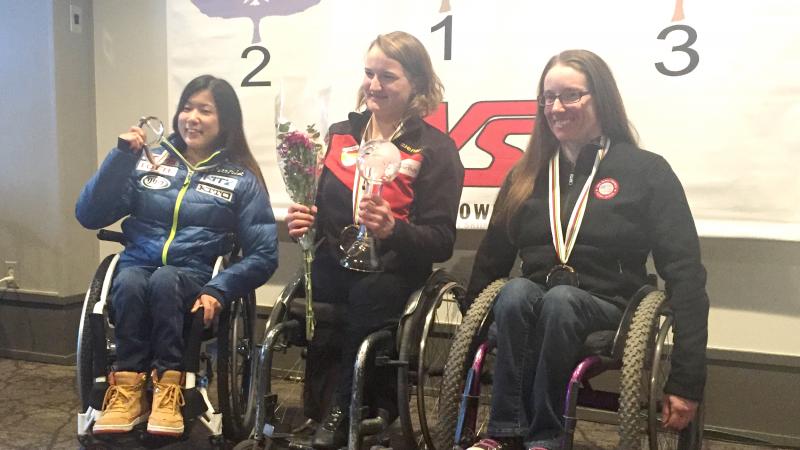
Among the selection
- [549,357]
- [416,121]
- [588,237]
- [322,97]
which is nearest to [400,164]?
[416,121]

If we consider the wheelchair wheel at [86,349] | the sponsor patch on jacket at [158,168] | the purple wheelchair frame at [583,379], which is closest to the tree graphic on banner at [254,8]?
the sponsor patch on jacket at [158,168]

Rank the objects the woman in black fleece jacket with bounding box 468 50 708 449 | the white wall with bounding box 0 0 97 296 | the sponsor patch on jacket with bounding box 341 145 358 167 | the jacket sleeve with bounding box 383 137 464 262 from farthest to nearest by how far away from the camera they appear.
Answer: the white wall with bounding box 0 0 97 296 → the sponsor patch on jacket with bounding box 341 145 358 167 → the jacket sleeve with bounding box 383 137 464 262 → the woman in black fleece jacket with bounding box 468 50 708 449

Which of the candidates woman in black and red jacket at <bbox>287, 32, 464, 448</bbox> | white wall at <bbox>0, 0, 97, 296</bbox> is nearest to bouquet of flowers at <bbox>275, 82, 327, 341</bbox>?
woman in black and red jacket at <bbox>287, 32, 464, 448</bbox>

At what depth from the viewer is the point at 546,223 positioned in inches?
75.0

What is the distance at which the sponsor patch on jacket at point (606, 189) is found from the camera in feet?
6.02

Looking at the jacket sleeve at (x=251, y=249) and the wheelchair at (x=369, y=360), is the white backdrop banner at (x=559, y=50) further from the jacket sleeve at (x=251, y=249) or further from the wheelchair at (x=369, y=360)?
the wheelchair at (x=369, y=360)

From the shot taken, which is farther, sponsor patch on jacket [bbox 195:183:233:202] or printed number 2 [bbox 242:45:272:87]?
printed number 2 [bbox 242:45:272:87]

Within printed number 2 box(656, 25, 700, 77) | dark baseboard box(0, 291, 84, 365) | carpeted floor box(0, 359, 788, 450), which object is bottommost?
carpeted floor box(0, 359, 788, 450)

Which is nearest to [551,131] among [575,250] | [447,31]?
[575,250]

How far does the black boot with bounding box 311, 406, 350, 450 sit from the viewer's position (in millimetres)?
1804

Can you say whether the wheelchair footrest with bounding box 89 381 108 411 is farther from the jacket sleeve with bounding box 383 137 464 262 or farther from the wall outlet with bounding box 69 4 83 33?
the wall outlet with bounding box 69 4 83 33

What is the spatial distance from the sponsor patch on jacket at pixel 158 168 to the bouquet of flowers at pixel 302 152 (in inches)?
19.4

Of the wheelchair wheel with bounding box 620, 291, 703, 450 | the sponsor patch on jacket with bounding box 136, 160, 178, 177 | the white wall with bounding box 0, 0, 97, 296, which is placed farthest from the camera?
the white wall with bounding box 0, 0, 97, 296

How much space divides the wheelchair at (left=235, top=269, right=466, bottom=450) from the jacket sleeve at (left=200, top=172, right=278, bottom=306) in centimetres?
15
